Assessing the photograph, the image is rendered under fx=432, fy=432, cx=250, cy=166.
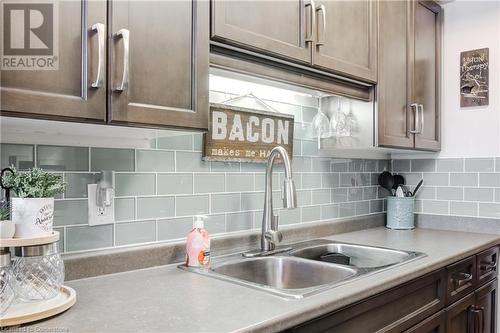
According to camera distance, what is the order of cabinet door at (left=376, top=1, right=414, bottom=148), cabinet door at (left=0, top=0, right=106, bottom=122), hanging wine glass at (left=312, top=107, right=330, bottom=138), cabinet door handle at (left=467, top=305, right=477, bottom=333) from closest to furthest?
cabinet door at (left=0, top=0, right=106, bottom=122), cabinet door handle at (left=467, top=305, right=477, bottom=333), cabinet door at (left=376, top=1, right=414, bottom=148), hanging wine glass at (left=312, top=107, right=330, bottom=138)

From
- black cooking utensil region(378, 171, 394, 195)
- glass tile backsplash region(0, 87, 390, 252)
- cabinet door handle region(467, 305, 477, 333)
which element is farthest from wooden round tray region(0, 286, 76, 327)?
black cooking utensil region(378, 171, 394, 195)

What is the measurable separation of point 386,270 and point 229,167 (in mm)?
724

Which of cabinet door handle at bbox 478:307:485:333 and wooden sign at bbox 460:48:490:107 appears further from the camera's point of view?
wooden sign at bbox 460:48:490:107

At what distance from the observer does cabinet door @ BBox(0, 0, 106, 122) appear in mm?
882

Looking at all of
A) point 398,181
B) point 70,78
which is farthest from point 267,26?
point 398,181

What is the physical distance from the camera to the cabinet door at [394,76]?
2.01 m

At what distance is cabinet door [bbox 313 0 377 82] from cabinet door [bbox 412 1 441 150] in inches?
18.8

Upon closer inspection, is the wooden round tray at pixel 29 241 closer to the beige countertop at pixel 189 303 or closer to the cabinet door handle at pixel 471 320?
the beige countertop at pixel 189 303

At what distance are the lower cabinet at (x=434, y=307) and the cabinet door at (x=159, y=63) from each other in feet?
2.12

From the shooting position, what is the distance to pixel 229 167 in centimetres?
178

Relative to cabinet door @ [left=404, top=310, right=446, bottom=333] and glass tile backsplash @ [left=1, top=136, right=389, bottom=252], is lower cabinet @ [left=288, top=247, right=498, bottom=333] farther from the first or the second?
glass tile backsplash @ [left=1, top=136, right=389, bottom=252]

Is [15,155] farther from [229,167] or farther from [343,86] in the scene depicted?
[343,86]

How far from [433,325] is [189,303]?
1.02m

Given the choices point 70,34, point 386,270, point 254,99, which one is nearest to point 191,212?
point 254,99
